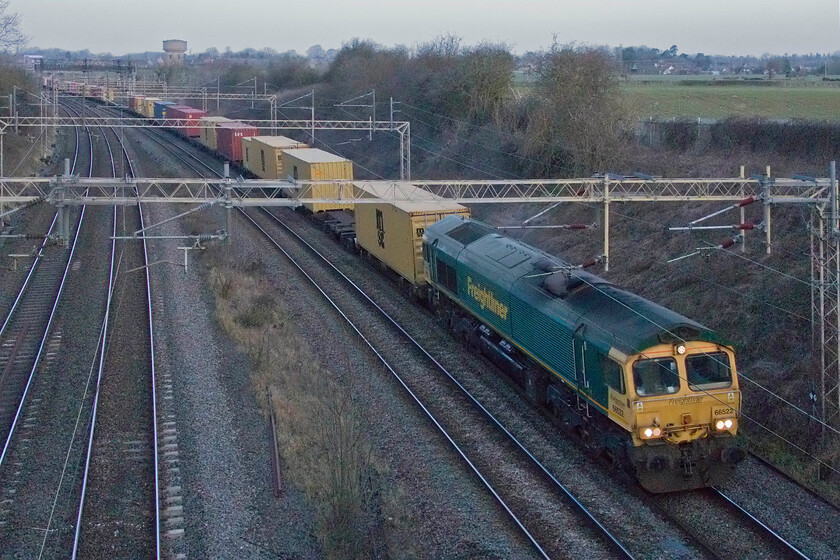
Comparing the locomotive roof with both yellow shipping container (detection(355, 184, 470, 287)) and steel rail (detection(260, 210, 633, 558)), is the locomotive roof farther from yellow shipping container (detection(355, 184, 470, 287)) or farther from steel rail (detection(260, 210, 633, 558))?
yellow shipping container (detection(355, 184, 470, 287))

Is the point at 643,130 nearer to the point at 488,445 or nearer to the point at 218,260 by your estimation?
the point at 218,260

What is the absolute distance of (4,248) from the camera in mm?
29578

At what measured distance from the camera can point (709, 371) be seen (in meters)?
12.3

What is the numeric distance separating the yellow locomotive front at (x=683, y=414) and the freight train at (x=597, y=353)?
0.05 ft

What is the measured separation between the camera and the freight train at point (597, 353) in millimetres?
11969

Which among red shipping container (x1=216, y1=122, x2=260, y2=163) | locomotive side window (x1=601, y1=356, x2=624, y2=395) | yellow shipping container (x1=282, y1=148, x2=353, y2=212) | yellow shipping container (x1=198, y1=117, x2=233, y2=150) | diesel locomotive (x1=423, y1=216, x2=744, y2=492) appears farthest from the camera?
yellow shipping container (x1=198, y1=117, x2=233, y2=150)

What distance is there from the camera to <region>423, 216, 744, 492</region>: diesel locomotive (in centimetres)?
1194

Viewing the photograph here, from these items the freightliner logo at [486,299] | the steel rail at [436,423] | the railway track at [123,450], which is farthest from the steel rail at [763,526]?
the railway track at [123,450]

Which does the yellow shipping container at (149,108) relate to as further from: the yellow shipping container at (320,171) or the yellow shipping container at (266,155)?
the yellow shipping container at (320,171)

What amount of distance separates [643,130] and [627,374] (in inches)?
974

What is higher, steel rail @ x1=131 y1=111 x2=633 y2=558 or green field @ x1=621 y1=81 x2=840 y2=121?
green field @ x1=621 y1=81 x2=840 y2=121

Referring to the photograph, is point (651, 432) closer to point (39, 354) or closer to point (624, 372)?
point (624, 372)

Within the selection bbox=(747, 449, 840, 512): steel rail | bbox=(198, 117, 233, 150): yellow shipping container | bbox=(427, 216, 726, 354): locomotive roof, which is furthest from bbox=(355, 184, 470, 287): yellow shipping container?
bbox=(198, 117, 233, 150): yellow shipping container

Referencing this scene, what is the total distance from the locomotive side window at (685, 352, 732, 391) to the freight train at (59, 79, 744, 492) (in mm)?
14
